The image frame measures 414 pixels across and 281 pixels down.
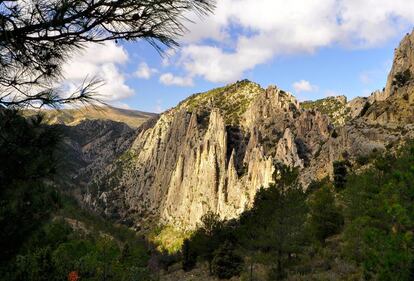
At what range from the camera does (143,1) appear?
5301 millimetres

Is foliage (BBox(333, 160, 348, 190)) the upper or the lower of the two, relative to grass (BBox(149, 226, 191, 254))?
upper

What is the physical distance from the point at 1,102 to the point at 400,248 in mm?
13439

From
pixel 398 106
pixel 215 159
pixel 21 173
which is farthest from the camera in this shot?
pixel 215 159

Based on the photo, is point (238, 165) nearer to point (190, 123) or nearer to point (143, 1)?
point (190, 123)

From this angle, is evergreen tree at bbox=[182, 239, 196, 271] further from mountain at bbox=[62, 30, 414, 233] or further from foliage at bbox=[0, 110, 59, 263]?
foliage at bbox=[0, 110, 59, 263]

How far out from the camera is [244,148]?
150m

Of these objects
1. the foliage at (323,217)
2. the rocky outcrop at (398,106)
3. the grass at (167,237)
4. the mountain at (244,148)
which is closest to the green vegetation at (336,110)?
the mountain at (244,148)

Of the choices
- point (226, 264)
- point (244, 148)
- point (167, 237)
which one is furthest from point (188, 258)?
point (244, 148)

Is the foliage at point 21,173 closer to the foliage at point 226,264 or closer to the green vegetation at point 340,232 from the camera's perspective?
the green vegetation at point 340,232

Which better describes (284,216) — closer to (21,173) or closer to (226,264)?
(226,264)

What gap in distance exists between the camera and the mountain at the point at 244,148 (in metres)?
66.5

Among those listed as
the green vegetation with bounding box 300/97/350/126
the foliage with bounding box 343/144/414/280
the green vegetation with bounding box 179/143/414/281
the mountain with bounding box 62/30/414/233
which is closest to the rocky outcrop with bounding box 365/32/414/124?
the mountain with bounding box 62/30/414/233

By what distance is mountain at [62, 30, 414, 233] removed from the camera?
218 feet

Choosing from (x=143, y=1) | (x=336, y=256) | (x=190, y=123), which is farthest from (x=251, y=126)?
(x=143, y=1)
